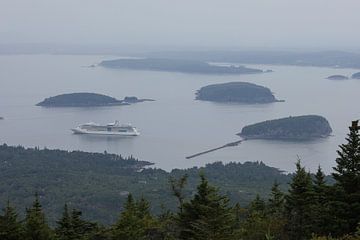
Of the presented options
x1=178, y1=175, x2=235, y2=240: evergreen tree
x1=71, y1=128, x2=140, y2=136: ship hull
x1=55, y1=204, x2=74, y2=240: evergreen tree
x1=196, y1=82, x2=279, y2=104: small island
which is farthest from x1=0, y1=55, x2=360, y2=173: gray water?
x1=178, y1=175, x2=235, y2=240: evergreen tree

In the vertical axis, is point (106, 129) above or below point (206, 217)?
below

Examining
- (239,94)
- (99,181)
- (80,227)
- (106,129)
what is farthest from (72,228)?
(239,94)


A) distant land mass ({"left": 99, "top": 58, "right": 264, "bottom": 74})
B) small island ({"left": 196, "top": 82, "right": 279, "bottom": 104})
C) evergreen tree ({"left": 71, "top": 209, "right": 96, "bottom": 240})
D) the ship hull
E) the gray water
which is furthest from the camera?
distant land mass ({"left": 99, "top": 58, "right": 264, "bottom": 74})

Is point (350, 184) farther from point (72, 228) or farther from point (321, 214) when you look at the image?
point (72, 228)

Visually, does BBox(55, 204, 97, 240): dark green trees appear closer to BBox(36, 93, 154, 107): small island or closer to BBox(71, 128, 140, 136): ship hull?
BBox(71, 128, 140, 136): ship hull

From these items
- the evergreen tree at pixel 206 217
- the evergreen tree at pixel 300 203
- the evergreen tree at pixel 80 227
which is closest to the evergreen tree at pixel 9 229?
the evergreen tree at pixel 80 227

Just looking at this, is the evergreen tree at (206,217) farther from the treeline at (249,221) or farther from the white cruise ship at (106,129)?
the white cruise ship at (106,129)
